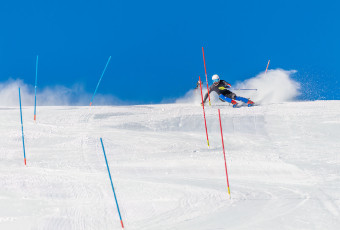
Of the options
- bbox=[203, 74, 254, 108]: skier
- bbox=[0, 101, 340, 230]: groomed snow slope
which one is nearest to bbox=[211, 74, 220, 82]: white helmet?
bbox=[203, 74, 254, 108]: skier

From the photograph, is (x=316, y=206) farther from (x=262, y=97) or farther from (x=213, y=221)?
(x=262, y=97)

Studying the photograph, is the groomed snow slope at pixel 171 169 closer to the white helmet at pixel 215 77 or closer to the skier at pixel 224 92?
the skier at pixel 224 92

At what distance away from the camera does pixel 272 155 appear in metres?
8.08

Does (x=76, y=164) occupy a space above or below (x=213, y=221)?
above

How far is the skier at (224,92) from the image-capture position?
1348 cm

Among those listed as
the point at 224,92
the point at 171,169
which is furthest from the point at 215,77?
the point at 171,169

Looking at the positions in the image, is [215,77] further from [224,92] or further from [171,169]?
[171,169]

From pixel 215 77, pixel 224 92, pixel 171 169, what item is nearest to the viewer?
pixel 171 169

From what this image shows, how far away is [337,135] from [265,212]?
210 inches

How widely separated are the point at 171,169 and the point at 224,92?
681cm

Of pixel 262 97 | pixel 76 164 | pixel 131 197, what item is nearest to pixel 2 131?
pixel 76 164

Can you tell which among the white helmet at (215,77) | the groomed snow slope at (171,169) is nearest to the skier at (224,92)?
the white helmet at (215,77)

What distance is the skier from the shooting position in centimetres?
1348

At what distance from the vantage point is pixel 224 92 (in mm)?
13727
